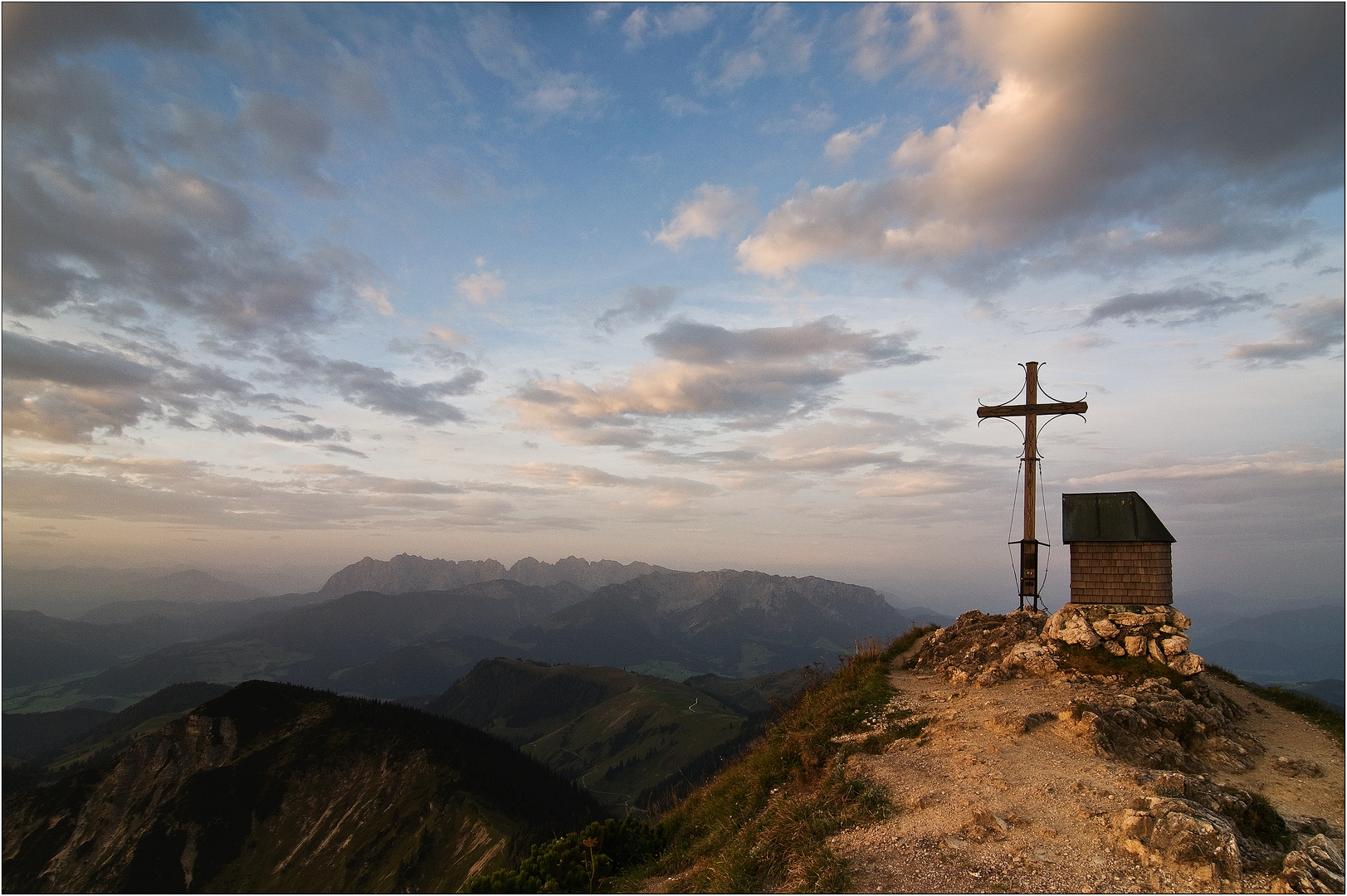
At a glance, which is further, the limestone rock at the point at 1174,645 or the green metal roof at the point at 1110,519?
the green metal roof at the point at 1110,519

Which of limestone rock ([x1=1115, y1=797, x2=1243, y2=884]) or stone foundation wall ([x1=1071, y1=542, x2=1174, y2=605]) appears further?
stone foundation wall ([x1=1071, y1=542, x2=1174, y2=605])

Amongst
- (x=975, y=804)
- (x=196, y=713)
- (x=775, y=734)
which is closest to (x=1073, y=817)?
(x=975, y=804)

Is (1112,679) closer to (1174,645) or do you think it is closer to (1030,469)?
(1174,645)

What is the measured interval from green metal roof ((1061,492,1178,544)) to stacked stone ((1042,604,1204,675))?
2.48 meters

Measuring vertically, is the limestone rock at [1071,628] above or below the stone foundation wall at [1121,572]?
below

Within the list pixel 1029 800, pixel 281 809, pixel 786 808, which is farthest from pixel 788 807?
pixel 281 809

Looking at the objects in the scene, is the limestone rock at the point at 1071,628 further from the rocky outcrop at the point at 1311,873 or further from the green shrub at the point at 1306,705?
the rocky outcrop at the point at 1311,873

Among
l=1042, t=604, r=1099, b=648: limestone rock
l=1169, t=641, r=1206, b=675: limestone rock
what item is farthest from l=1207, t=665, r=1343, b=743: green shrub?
l=1042, t=604, r=1099, b=648: limestone rock

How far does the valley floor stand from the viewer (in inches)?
398

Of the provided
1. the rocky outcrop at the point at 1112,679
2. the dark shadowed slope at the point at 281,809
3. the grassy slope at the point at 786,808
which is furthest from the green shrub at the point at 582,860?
the dark shadowed slope at the point at 281,809

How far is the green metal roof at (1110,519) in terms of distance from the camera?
21.6 metres

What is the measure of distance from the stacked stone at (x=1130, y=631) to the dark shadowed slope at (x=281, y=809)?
82.9 m

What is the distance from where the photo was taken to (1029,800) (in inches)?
488

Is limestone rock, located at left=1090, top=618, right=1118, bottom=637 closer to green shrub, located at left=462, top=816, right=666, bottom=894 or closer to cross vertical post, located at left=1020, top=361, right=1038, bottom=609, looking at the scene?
cross vertical post, located at left=1020, top=361, right=1038, bottom=609
